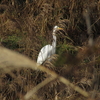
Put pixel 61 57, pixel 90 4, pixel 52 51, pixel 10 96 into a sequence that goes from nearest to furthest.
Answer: pixel 61 57
pixel 10 96
pixel 52 51
pixel 90 4

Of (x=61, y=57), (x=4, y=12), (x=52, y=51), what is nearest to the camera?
(x=61, y=57)

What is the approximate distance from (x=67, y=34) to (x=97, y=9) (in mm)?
669

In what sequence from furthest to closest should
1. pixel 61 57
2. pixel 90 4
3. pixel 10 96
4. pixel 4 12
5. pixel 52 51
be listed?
pixel 4 12 < pixel 90 4 < pixel 52 51 < pixel 10 96 < pixel 61 57

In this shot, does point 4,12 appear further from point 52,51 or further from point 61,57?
point 61,57

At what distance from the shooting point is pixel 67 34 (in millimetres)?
4125

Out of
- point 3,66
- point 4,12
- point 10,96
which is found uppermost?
point 4,12

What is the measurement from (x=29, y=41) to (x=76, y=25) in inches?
55.9

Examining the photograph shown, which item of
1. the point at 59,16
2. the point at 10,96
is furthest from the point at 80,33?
the point at 10,96

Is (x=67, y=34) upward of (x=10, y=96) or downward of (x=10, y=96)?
upward

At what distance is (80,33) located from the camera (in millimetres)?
4137

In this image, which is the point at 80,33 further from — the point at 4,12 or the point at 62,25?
the point at 4,12

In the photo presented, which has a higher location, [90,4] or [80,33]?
[90,4]

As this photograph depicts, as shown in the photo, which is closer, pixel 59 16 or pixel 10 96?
pixel 10 96

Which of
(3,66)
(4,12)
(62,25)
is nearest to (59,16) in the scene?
(62,25)
